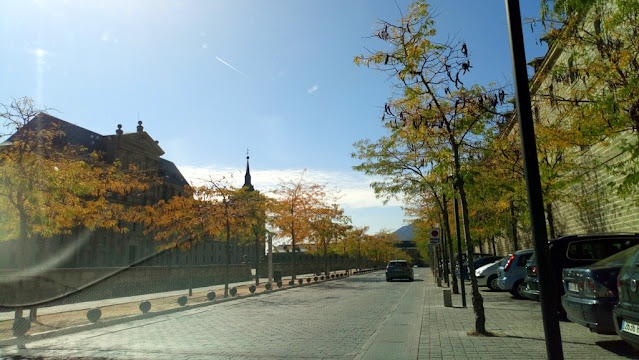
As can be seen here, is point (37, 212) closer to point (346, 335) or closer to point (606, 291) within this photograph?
point (346, 335)

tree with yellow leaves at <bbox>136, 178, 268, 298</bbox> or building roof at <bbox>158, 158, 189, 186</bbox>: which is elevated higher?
building roof at <bbox>158, 158, 189, 186</bbox>

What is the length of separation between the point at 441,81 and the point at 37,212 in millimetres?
11536

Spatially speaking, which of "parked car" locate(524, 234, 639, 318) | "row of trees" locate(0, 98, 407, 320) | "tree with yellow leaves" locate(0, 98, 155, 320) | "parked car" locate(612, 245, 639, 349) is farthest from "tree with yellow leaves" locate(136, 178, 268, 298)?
"parked car" locate(612, 245, 639, 349)

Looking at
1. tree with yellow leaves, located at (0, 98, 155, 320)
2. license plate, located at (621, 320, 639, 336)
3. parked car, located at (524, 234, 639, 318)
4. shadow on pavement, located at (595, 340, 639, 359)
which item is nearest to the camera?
license plate, located at (621, 320, 639, 336)

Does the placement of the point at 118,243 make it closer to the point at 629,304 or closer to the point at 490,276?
the point at 490,276

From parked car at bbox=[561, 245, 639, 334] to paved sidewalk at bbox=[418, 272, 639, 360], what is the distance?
481 millimetres

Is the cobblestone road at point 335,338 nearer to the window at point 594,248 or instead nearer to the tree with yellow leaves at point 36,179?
the window at point 594,248

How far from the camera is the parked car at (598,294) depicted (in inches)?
254

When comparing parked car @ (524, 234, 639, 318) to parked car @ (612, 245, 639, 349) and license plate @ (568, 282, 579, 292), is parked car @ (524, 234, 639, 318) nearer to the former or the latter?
license plate @ (568, 282, 579, 292)

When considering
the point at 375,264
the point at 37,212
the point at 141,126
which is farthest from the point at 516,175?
the point at 375,264

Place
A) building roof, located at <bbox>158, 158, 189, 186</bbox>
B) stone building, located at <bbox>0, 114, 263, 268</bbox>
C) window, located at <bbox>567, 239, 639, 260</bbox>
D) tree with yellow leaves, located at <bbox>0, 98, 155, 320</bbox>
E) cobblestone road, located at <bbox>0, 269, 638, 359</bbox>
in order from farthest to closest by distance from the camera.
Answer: building roof, located at <bbox>158, 158, 189, 186</bbox>, stone building, located at <bbox>0, 114, 263, 268</bbox>, tree with yellow leaves, located at <bbox>0, 98, 155, 320</bbox>, window, located at <bbox>567, 239, 639, 260</bbox>, cobblestone road, located at <bbox>0, 269, 638, 359</bbox>

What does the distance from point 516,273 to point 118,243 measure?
4114 cm

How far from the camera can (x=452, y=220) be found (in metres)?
30.8

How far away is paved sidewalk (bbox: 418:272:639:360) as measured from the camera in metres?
6.89
